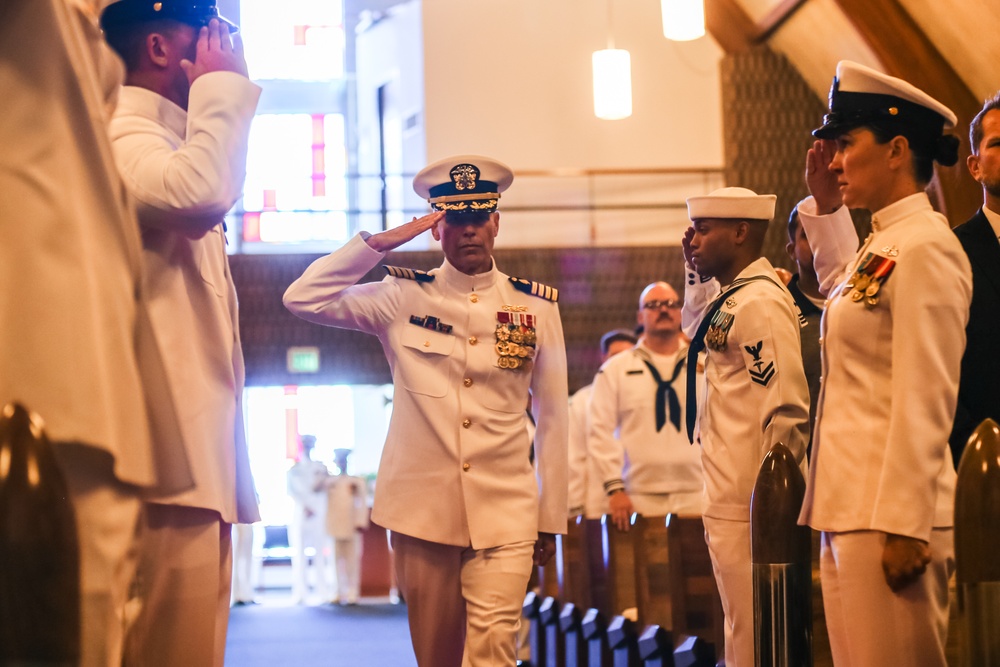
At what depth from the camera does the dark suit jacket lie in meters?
2.48

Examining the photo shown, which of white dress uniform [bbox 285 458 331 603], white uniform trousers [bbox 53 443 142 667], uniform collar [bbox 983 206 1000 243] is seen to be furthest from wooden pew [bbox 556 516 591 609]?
white dress uniform [bbox 285 458 331 603]

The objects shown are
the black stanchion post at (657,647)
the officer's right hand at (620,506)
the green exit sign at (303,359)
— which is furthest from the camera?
the green exit sign at (303,359)

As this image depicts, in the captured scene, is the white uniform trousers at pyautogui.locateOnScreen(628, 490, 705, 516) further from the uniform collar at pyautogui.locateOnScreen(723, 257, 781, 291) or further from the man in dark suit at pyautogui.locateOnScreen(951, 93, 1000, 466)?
the man in dark suit at pyautogui.locateOnScreen(951, 93, 1000, 466)

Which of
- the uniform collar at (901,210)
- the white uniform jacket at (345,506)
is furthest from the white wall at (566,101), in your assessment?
the uniform collar at (901,210)

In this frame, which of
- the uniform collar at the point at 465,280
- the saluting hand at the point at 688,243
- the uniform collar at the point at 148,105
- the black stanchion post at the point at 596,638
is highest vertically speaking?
the uniform collar at the point at 148,105

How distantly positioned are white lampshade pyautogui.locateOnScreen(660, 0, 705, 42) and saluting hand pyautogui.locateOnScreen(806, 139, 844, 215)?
6.87 meters

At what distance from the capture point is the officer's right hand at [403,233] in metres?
3.41

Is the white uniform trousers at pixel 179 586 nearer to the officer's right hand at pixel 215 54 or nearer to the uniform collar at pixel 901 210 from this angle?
the officer's right hand at pixel 215 54

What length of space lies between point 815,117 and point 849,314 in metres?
10.7

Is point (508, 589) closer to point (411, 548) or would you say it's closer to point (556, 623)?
point (411, 548)

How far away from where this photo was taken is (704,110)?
1307 cm

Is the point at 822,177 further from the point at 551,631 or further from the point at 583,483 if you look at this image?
the point at 583,483

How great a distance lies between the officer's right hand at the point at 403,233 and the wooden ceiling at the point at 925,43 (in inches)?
162

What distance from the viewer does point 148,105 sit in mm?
2066
